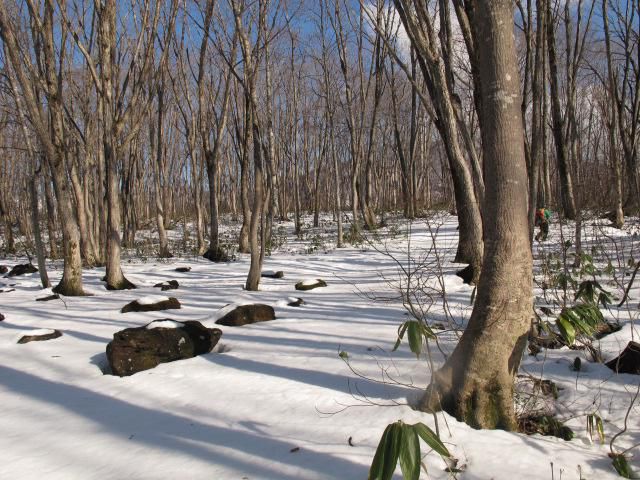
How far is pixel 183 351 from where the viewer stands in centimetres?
389

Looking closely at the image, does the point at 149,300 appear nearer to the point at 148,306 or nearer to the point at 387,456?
the point at 148,306

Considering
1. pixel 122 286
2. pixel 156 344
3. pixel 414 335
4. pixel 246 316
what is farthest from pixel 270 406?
pixel 122 286

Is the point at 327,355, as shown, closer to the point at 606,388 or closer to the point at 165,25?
the point at 606,388

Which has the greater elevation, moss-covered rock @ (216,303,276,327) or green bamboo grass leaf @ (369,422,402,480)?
green bamboo grass leaf @ (369,422,402,480)

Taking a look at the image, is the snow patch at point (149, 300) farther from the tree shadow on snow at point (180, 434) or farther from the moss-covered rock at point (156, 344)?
the tree shadow on snow at point (180, 434)

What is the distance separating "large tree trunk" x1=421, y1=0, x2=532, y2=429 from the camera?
241cm

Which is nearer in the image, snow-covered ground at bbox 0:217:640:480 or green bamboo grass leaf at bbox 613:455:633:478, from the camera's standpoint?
green bamboo grass leaf at bbox 613:455:633:478

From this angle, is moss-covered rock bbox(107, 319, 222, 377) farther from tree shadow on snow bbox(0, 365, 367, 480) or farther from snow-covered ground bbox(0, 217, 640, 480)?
tree shadow on snow bbox(0, 365, 367, 480)

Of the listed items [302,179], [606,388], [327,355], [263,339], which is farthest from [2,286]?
[302,179]

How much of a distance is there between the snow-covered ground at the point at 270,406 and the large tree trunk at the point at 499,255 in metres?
0.20

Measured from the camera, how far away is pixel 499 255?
2.46m

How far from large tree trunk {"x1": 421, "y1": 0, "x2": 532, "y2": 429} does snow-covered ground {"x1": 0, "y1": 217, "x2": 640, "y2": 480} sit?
20 cm

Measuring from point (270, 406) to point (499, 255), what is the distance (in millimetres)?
1756

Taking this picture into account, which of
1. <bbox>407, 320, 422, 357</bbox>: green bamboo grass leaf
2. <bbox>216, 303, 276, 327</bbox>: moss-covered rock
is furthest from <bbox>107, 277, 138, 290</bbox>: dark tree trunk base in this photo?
<bbox>407, 320, 422, 357</bbox>: green bamboo grass leaf
